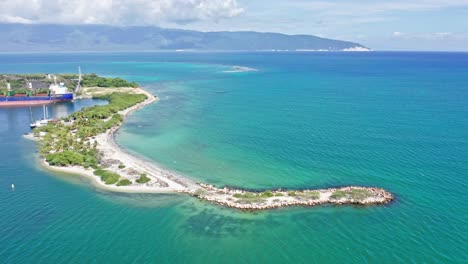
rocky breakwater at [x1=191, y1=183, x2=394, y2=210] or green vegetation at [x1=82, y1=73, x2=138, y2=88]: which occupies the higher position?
green vegetation at [x1=82, y1=73, x2=138, y2=88]

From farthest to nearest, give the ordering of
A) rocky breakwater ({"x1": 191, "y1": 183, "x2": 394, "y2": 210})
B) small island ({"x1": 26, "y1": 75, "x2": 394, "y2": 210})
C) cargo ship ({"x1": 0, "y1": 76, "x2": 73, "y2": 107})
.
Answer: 1. cargo ship ({"x1": 0, "y1": 76, "x2": 73, "y2": 107})
2. small island ({"x1": 26, "y1": 75, "x2": 394, "y2": 210})
3. rocky breakwater ({"x1": 191, "y1": 183, "x2": 394, "y2": 210})

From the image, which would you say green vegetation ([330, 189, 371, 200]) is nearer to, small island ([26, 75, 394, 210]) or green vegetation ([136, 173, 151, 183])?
small island ([26, 75, 394, 210])

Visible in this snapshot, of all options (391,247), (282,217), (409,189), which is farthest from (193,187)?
(409,189)

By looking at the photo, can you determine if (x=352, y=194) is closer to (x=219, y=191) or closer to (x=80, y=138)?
(x=219, y=191)

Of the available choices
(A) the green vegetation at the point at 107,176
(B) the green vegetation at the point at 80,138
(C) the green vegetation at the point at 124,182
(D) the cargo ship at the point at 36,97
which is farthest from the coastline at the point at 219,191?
(D) the cargo ship at the point at 36,97

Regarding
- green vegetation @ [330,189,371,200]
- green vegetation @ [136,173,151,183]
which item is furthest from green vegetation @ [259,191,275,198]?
green vegetation @ [136,173,151,183]

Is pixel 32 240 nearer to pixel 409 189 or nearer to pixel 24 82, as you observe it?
pixel 409 189

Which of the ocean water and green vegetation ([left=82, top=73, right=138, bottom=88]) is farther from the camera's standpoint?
green vegetation ([left=82, top=73, right=138, bottom=88])

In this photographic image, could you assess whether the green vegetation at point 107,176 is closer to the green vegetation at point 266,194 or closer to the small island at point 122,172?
the small island at point 122,172
